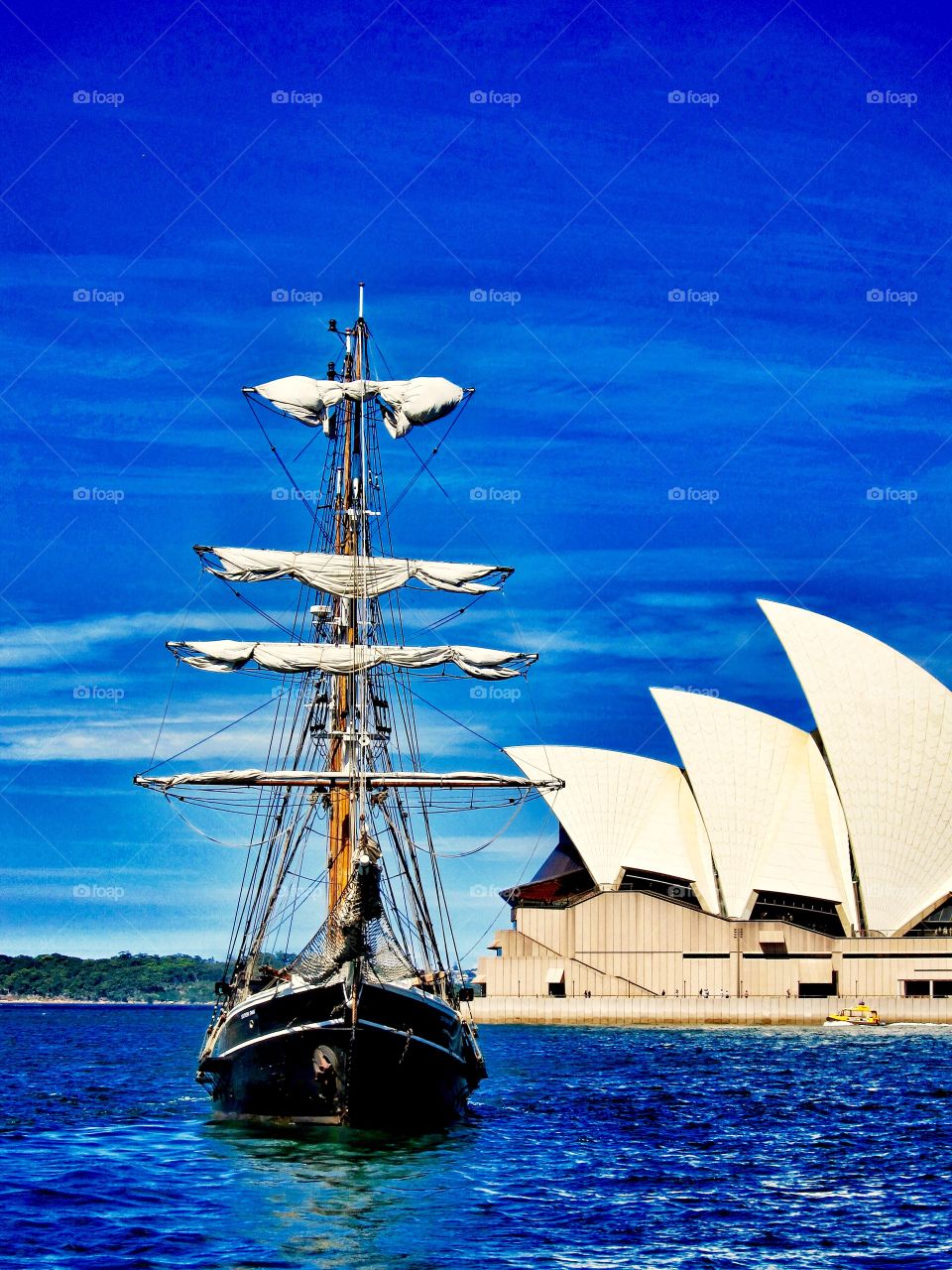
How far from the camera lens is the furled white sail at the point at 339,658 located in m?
37.6

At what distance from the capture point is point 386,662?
1500 inches

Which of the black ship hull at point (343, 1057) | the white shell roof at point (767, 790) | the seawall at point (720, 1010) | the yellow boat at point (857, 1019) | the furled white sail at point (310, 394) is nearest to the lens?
the black ship hull at point (343, 1057)

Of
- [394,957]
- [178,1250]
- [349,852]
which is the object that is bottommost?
[178,1250]

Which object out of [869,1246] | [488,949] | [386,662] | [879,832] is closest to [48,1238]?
[869,1246]

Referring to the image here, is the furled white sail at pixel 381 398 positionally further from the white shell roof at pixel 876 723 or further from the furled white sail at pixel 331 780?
the white shell roof at pixel 876 723

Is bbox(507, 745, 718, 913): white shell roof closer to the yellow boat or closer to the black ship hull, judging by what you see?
the yellow boat

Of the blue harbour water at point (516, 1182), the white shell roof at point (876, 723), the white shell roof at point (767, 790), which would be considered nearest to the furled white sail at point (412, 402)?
the blue harbour water at point (516, 1182)

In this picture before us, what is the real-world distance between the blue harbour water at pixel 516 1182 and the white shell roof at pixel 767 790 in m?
40.8

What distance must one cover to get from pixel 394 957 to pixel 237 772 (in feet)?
19.5

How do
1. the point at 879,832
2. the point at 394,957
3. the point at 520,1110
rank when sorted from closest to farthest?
the point at 394,957, the point at 520,1110, the point at 879,832

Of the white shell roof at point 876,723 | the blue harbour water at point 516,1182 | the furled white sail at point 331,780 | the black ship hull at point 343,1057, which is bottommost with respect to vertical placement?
the blue harbour water at point 516,1182

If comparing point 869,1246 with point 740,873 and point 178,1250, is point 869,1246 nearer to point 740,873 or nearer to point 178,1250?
point 178,1250

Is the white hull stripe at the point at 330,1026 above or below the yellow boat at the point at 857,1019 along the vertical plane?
below

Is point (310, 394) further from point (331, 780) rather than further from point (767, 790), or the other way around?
point (767, 790)
